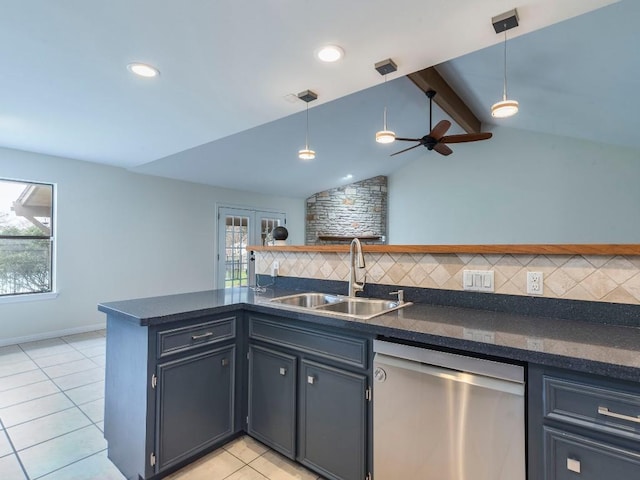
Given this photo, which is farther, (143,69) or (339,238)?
(339,238)

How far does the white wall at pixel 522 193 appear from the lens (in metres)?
4.82

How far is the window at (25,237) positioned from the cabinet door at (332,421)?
170 inches

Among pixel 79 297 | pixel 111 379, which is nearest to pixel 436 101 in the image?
pixel 111 379

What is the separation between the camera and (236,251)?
659 cm

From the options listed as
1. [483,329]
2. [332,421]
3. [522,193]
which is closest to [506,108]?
[483,329]

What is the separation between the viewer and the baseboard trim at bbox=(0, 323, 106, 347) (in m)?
3.99

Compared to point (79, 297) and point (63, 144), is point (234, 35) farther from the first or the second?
point (79, 297)

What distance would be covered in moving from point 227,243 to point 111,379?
4655 mm

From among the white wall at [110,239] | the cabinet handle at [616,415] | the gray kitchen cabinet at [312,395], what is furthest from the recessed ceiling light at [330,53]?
the white wall at [110,239]

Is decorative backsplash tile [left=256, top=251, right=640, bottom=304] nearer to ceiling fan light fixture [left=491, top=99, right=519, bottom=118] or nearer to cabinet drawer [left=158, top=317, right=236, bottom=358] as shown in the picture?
cabinet drawer [left=158, top=317, right=236, bottom=358]

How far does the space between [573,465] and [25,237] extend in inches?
216

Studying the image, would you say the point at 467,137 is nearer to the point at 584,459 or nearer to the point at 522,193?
the point at 522,193

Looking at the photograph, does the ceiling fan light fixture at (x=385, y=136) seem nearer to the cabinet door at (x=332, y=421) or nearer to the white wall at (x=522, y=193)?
the cabinet door at (x=332, y=421)

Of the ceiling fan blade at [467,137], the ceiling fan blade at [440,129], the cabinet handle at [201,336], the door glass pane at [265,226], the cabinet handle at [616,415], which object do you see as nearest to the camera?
the cabinet handle at [616,415]
